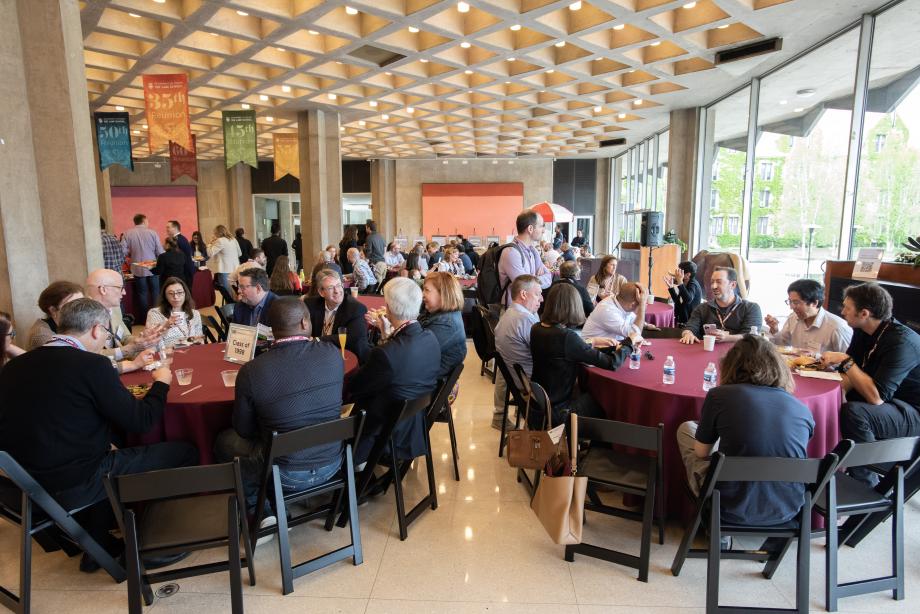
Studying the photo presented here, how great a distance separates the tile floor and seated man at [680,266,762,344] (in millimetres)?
1497


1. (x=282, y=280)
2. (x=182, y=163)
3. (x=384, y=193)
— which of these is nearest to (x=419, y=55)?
(x=282, y=280)

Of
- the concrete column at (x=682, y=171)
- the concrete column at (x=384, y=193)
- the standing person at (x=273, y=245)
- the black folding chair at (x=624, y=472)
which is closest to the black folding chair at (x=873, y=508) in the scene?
the black folding chair at (x=624, y=472)

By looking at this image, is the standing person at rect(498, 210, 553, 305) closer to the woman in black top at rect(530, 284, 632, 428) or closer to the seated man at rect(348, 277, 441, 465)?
the woman in black top at rect(530, 284, 632, 428)

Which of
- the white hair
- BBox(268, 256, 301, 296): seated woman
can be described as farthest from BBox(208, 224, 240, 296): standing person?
the white hair

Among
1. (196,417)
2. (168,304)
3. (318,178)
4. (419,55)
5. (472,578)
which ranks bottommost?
(472,578)

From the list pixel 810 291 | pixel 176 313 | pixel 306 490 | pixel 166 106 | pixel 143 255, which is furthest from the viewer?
pixel 143 255

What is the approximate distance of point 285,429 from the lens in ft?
7.66

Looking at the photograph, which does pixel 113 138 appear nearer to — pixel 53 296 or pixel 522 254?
pixel 53 296

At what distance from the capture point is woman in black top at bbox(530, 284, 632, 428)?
3.01 meters

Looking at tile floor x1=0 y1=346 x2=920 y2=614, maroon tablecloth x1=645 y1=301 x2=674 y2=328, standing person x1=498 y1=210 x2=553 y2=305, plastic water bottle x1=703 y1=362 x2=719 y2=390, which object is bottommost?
tile floor x1=0 y1=346 x2=920 y2=614

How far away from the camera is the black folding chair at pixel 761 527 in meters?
1.97

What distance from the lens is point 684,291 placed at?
5.27 metres

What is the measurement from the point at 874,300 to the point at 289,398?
3.17m

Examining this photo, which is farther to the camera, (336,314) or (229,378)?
(336,314)
